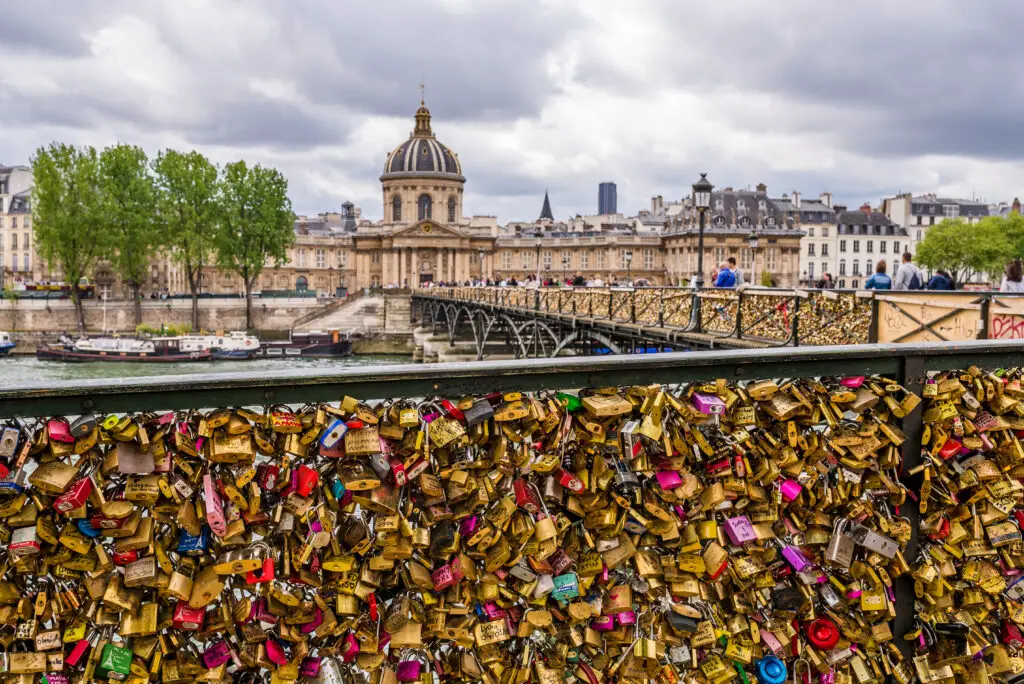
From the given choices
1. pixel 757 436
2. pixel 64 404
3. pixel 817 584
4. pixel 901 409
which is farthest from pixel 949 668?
pixel 64 404

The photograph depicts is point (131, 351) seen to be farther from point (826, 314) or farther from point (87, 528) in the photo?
point (87, 528)

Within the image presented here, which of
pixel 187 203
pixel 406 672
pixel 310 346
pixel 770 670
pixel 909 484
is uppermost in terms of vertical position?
pixel 187 203

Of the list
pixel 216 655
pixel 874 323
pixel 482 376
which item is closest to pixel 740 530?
pixel 482 376

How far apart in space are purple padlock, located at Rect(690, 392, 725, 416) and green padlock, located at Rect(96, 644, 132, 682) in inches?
65.4

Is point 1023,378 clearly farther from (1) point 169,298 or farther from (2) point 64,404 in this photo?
(1) point 169,298

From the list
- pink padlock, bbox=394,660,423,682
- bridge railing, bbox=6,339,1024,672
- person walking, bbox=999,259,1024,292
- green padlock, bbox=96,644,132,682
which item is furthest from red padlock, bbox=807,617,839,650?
person walking, bbox=999,259,1024,292

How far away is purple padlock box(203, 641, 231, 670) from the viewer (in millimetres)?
2145

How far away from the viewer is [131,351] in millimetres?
41406

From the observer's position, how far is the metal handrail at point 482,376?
1921 millimetres

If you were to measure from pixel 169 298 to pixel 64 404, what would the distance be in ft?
197

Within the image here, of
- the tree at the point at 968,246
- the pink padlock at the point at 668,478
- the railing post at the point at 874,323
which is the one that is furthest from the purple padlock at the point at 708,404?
the tree at the point at 968,246

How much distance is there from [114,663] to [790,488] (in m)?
1.97

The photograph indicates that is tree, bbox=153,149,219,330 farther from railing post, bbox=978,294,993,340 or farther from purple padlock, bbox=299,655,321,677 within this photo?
purple padlock, bbox=299,655,321,677

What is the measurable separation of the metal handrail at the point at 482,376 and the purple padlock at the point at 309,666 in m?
0.73
